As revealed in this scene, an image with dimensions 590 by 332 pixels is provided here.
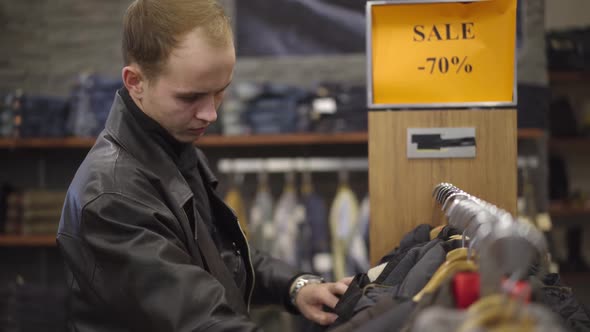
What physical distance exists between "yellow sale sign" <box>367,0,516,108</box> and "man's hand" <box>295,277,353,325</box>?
52cm

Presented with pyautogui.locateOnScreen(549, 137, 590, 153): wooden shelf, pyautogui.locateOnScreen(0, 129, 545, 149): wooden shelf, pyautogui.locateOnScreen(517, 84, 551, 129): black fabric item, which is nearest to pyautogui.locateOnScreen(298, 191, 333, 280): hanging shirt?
pyautogui.locateOnScreen(0, 129, 545, 149): wooden shelf

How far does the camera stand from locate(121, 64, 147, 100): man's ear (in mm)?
1521

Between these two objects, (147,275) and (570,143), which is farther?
(570,143)

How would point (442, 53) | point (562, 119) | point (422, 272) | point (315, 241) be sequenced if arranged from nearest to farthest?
point (422, 272), point (442, 53), point (315, 241), point (562, 119)

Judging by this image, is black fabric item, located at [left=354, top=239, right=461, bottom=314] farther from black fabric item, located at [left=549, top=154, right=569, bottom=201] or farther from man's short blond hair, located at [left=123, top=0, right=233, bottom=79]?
black fabric item, located at [left=549, top=154, right=569, bottom=201]

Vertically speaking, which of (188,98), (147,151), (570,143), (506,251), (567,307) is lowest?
(567,307)

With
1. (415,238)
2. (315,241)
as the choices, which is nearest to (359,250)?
(315,241)

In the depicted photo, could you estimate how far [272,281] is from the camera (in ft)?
6.40

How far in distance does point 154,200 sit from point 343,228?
7.71ft

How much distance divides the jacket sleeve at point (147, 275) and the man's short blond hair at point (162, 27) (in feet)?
1.07

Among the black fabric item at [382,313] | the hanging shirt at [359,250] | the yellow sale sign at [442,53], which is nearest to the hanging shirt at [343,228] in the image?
the hanging shirt at [359,250]

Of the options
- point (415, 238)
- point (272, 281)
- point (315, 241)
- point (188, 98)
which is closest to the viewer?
point (188, 98)

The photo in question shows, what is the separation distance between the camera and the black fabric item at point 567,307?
4.26ft

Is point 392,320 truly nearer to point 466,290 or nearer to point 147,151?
point 466,290
